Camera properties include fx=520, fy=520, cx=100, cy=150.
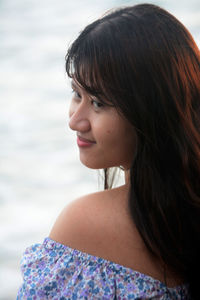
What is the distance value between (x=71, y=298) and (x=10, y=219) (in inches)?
105

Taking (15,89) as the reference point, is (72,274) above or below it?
above

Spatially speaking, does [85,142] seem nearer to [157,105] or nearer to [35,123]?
[157,105]

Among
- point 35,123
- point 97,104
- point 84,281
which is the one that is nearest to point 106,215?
point 84,281

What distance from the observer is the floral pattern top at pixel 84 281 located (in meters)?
1.29

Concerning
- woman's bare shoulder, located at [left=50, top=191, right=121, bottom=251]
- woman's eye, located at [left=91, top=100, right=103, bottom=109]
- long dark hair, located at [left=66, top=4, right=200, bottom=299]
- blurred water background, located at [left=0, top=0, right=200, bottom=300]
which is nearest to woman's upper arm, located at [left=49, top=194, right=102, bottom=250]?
woman's bare shoulder, located at [left=50, top=191, right=121, bottom=251]

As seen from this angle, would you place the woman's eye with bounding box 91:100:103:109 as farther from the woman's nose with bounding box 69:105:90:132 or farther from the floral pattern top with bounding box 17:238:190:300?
the floral pattern top with bounding box 17:238:190:300

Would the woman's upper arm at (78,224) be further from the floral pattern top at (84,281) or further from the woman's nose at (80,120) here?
the woman's nose at (80,120)

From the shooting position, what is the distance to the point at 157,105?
4.30 ft

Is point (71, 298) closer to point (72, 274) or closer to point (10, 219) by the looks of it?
point (72, 274)

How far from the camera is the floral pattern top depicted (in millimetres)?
1288

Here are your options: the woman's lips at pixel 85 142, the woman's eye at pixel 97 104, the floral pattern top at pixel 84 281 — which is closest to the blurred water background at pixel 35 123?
the floral pattern top at pixel 84 281

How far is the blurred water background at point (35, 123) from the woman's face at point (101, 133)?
1957 millimetres

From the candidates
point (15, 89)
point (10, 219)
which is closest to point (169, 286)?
point (10, 219)

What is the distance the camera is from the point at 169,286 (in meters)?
1.34
